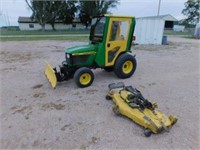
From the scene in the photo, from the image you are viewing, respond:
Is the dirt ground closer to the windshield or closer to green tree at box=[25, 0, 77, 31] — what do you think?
the windshield

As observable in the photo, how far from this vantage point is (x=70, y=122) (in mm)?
2893

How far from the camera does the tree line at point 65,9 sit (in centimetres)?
2898

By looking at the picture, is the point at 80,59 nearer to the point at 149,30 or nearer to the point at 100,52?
the point at 100,52

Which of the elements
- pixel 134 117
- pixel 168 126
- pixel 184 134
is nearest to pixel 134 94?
pixel 134 117

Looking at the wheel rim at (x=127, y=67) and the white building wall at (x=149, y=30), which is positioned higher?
the white building wall at (x=149, y=30)

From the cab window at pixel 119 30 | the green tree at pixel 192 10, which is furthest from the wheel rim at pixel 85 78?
the green tree at pixel 192 10

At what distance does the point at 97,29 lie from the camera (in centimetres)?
460

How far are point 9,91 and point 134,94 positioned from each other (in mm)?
3183

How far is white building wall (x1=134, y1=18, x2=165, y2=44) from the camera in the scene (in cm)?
1280

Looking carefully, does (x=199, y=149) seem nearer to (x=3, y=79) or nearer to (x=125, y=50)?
(x=125, y=50)

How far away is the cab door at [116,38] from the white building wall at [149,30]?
8848 mm

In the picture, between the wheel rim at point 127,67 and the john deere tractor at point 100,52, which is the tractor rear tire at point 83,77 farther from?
the wheel rim at point 127,67

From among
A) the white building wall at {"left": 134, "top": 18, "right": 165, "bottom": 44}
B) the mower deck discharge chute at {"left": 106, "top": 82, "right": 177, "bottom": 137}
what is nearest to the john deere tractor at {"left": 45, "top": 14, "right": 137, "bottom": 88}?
the mower deck discharge chute at {"left": 106, "top": 82, "right": 177, "bottom": 137}

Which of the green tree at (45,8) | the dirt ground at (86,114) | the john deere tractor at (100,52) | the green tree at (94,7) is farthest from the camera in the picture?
the green tree at (94,7)
